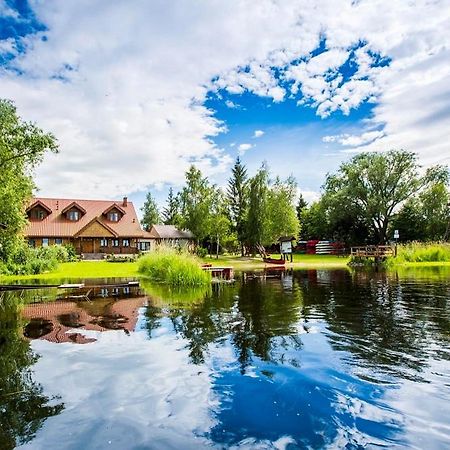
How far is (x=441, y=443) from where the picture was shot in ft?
15.5

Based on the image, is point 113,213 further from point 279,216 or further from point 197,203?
point 279,216

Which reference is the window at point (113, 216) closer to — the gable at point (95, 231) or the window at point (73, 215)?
the gable at point (95, 231)

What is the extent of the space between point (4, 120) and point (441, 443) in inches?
1012

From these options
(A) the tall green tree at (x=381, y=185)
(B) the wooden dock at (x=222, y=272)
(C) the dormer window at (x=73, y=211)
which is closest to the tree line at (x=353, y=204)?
(A) the tall green tree at (x=381, y=185)

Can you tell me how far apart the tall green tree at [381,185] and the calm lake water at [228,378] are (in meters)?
44.8

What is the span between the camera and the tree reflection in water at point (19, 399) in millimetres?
5152

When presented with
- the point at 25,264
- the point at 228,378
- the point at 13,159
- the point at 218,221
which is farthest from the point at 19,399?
the point at 218,221

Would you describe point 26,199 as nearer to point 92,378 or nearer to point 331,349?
point 92,378

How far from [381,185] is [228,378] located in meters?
54.7

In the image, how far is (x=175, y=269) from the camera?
22.5 metres

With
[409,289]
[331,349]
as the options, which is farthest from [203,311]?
[409,289]

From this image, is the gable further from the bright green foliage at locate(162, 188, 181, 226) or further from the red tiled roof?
the bright green foliage at locate(162, 188, 181, 226)

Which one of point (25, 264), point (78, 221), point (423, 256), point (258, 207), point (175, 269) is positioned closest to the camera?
point (175, 269)

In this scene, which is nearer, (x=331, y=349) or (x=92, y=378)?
(x=92, y=378)
